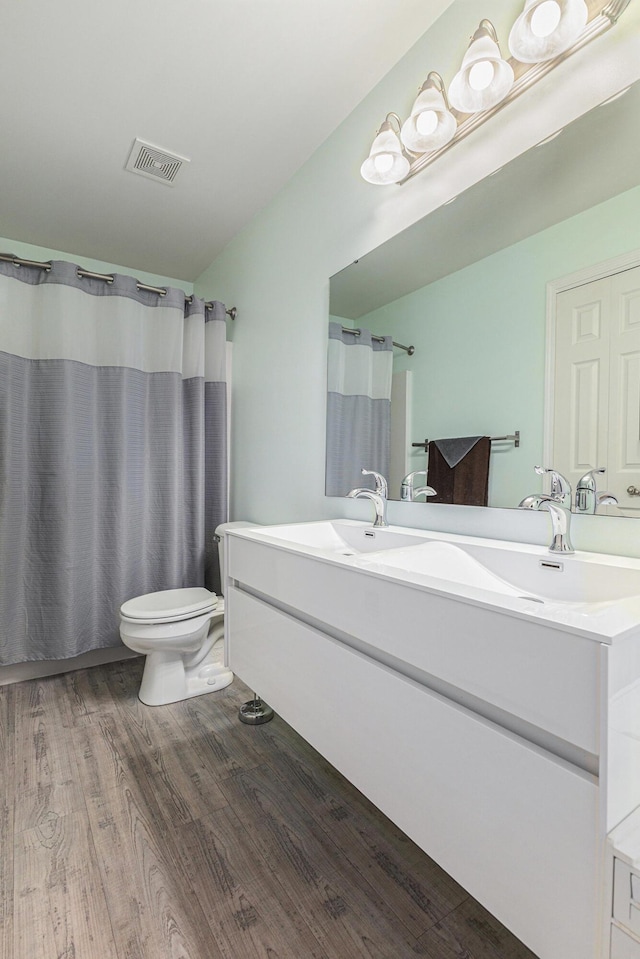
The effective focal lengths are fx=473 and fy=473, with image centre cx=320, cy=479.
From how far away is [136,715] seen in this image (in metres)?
1.89

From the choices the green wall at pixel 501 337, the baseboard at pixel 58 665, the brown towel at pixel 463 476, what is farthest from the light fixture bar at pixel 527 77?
the baseboard at pixel 58 665

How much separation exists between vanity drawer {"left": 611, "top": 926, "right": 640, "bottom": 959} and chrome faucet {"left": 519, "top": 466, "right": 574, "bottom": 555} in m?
0.65

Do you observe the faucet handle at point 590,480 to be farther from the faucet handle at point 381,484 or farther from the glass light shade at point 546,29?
the glass light shade at point 546,29

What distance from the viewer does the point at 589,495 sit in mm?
1048

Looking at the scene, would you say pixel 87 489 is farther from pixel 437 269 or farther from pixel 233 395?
pixel 437 269

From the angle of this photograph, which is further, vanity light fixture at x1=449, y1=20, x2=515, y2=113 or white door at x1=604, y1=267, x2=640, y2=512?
vanity light fixture at x1=449, y1=20, x2=515, y2=113

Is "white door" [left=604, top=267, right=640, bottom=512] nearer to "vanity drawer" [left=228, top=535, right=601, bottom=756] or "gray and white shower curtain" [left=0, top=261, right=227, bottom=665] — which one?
"vanity drawer" [left=228, top=535, right=601, bottom=756]

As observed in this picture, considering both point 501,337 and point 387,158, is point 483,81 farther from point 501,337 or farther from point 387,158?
point 501,337

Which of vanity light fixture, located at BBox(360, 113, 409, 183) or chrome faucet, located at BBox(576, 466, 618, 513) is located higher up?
vanity light fixture, located at BBox(360, 113, 409, 183)

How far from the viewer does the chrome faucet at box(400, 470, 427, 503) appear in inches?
60.3

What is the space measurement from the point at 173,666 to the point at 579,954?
171 cm

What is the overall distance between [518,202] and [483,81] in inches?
12.2

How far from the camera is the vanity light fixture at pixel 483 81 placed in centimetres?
104

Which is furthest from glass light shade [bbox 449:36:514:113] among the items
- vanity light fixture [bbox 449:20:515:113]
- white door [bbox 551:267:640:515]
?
white door [bbox 551:267:640:515]
